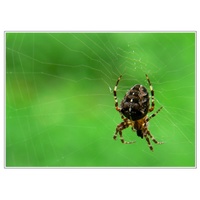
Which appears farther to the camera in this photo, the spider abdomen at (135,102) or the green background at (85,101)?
the green background at (85,101)

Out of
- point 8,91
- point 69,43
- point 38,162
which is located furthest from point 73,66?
point 38,162

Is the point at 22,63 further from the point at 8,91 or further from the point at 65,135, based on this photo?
the point at 65,135

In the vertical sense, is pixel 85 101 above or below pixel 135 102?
above

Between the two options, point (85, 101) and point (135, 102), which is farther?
point (85, 101)
